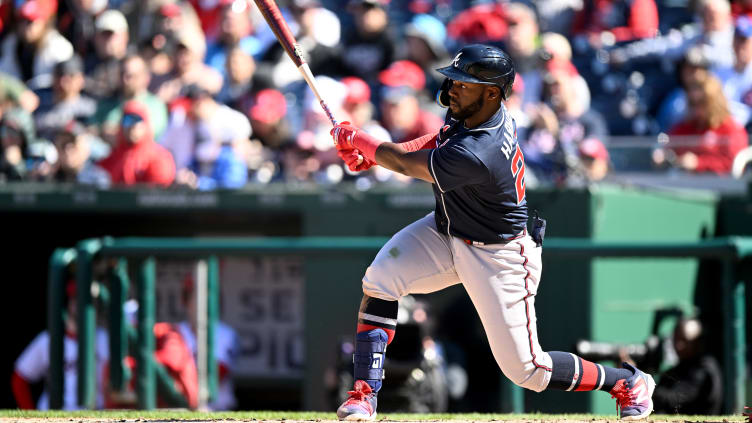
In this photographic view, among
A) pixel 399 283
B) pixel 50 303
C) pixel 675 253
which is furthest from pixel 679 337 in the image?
pixel 50 303

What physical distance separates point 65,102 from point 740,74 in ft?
15.4

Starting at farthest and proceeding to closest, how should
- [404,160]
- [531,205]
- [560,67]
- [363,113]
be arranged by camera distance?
[560,67], [363,113], [531,205], [404,160]

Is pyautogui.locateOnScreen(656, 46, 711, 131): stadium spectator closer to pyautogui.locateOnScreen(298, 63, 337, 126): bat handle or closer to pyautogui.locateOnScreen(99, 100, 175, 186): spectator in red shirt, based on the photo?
pyautogui.locateOnScreen(99, 100, 175, 186): spectator in red shirt

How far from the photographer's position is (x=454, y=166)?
12.6ft

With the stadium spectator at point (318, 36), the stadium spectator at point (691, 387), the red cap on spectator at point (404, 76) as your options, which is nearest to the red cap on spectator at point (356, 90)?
the red cap on spectator at point (404, 76)

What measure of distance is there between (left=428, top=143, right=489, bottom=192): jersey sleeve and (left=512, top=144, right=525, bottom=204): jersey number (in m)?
0.19

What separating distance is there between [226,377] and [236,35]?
2789mm

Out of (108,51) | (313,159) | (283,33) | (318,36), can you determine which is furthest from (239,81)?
(283,33)

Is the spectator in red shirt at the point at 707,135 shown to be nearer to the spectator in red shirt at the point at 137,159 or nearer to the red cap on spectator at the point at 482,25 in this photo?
the red cap on spectator at the point at 482,25

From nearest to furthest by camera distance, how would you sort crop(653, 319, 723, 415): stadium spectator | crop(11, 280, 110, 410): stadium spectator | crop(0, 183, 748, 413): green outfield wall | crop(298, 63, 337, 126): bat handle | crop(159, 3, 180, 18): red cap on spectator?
crop(298, 63, 337, 126): bat handle < crop(653, 319, 723, 415): stadium spectator < crop(0, 183, 748, 413): green outfield wall < crop(11, 280, 110, 410): stadium spectator < crop(159, 3, 180, 18): red cap on spectator

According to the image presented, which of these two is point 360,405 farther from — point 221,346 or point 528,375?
point 221,346

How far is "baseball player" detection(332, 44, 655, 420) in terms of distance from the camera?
12.9 feet

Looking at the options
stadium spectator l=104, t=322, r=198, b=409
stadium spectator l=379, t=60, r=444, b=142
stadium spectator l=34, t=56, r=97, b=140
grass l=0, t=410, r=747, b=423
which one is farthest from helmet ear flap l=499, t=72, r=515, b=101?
stadium spectator l=34, t=56, r=97, b=140

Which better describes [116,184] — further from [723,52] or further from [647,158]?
[723,52]
